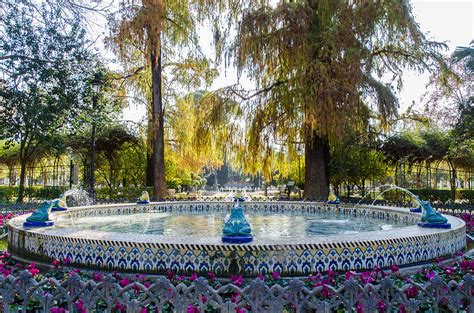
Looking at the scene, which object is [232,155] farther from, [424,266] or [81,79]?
[424,266]

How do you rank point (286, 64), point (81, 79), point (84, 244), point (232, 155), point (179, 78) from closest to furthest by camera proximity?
point (84, 244), point (81, 79), point (286, 64), point (232, 155), point (179, 78)

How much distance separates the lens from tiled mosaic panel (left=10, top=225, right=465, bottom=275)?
4.43 m

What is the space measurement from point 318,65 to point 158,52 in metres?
6.68

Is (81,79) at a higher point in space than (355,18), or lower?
lower

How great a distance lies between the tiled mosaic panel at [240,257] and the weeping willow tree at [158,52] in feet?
32.5

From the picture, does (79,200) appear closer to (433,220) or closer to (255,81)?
(255,81)

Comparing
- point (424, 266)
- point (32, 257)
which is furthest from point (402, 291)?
point (32, 257)

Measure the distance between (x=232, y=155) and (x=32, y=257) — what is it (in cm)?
991

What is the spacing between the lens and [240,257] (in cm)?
442

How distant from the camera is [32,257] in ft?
18.0

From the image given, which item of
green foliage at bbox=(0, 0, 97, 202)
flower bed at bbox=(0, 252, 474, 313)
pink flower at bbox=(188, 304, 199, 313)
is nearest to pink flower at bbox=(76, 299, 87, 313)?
flower bed at bbox=(0, 252, 474, 313)

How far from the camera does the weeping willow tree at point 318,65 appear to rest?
1174cm

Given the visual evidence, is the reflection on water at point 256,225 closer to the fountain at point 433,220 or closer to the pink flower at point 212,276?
the fountain at point 433,220

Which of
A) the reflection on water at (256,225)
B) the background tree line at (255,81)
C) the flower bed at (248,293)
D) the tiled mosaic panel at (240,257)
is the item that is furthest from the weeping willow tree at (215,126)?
the flower bed at (248,293)
